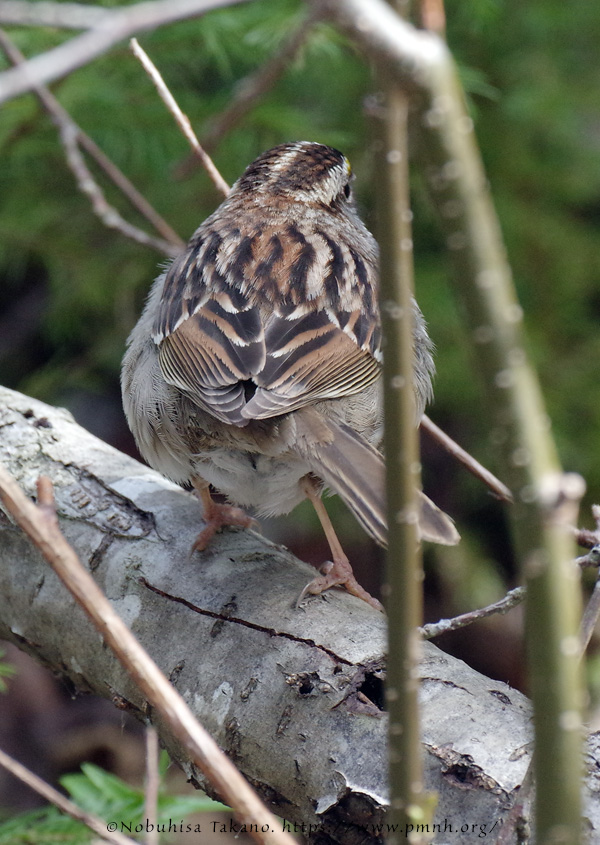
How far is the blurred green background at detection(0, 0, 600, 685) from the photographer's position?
439 centimetres

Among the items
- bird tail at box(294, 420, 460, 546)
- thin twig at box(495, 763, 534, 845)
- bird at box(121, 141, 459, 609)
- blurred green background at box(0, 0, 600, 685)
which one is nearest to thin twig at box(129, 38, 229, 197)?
bird at box(121, 141, 459, 609)

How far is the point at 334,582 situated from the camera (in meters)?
2.21

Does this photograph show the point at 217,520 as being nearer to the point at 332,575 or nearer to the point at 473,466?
the point at 332,575

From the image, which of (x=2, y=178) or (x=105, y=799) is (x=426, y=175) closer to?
(x=105, y=799)

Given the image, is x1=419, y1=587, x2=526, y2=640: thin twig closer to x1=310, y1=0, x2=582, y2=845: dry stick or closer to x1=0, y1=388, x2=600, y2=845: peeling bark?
x1=0, y1=388, x2=600, y2=845: peeling bark

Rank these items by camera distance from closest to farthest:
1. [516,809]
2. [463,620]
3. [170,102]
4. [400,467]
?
[400,467] < [516,809] < [463,620] < [170,102]

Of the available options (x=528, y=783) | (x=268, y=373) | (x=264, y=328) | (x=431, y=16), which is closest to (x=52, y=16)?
(x=431, y=16)

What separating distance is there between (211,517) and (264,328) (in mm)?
561

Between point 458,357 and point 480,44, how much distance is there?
6.54ft

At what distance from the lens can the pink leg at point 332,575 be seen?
2148mm

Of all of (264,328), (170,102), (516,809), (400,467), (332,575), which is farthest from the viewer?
(264,328)

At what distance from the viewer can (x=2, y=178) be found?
4934 millimetres

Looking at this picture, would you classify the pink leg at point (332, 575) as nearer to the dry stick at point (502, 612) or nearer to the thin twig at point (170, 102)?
the dry stick at point (502, 612)

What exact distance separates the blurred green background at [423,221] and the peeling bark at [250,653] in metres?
2.09
